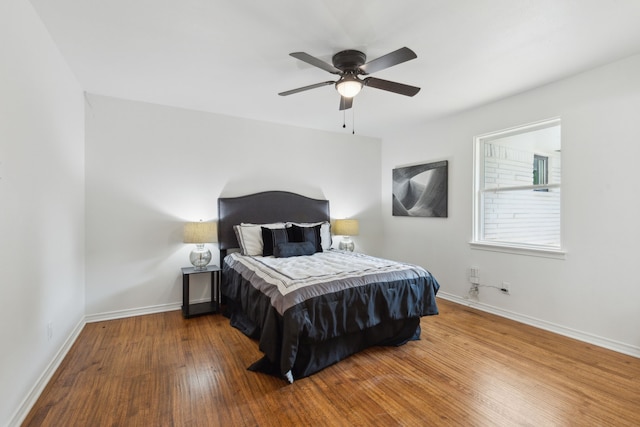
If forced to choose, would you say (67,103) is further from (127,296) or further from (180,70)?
(127,296)

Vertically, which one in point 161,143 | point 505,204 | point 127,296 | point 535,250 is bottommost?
point 127,296

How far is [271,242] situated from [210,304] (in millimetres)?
1110

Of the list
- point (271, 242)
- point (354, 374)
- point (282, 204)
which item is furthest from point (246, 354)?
point (282, 204)

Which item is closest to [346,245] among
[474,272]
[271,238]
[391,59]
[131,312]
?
[271,238]

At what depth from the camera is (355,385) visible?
7.13ft

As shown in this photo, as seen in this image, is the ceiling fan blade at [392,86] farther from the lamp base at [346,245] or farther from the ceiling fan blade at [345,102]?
the lamp base at [346,245]

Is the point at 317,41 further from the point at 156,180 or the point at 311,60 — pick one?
the point at 156,180

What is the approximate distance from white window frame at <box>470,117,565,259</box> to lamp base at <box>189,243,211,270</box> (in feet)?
11.0

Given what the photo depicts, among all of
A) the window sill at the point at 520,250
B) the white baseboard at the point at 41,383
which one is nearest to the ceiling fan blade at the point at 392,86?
the window sill at the point at 520,250

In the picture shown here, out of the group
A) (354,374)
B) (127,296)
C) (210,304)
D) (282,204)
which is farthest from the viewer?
(282,204)

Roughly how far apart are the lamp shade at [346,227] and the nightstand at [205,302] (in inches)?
73.2

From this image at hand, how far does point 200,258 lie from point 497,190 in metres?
3.75

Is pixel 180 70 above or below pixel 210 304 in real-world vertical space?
above

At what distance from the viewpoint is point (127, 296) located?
140 inches
